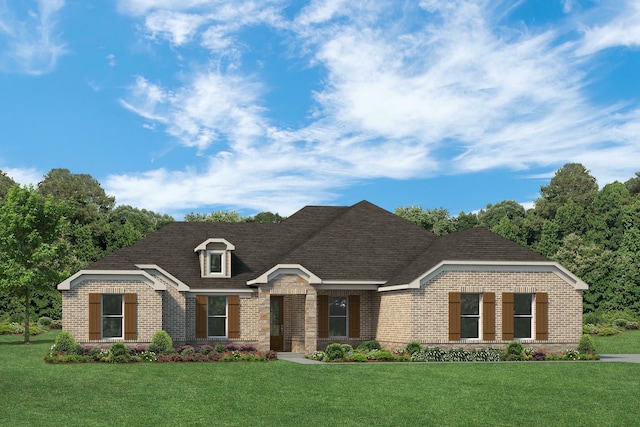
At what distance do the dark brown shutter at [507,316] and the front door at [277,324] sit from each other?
10.2 metres

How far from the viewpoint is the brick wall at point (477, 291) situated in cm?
3125

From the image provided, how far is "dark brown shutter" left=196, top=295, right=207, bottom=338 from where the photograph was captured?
35.1m

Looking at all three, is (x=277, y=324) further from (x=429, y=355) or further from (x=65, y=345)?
(x=65, y=345)

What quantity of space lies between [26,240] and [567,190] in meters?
61.2

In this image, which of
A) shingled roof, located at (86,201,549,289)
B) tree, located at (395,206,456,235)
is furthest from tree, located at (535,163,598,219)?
shingled roof, located at (86,201,549,289)

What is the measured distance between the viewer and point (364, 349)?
1275 inches

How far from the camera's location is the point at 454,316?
3142cm

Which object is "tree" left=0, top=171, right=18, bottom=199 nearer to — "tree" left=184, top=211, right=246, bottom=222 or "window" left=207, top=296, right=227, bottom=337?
"tree" left=184, top=211, right=246, bottom=222

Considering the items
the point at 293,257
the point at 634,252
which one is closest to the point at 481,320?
the point at 293,257

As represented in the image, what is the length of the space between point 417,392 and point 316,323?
462 inches

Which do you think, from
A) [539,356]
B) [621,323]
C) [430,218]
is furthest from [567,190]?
[539,356]

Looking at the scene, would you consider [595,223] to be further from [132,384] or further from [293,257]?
[132,384]

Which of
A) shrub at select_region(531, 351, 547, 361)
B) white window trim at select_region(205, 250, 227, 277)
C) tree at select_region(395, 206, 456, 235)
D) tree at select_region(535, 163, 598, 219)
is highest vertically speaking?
tree at select_region(535, 163, 598, 219)

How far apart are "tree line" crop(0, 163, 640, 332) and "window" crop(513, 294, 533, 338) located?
935 inches
